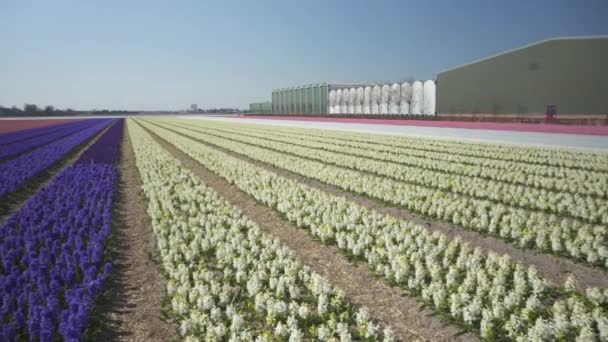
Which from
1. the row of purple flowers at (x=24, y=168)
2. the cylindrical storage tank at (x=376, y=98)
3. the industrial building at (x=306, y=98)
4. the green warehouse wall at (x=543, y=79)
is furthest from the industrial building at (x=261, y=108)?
the row of purple flowers at (x=24, y=168)

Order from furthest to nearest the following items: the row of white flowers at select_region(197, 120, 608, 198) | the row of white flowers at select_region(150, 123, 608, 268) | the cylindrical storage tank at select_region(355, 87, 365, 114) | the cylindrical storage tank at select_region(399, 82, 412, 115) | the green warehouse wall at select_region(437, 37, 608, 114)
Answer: the cylindrical storage tank at select_region(355, 87, 365, 114) < the cylindrical storage tank at select_region(399, 82, 412, 115) < the green warehouse wall at select_region(437, 37, 608, 114) < the row of white flowers at select_region(197, 120, 608, 198) < the row of white flowers at select_region(150, 123, 608, 268)

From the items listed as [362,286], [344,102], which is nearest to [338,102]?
[344,102]


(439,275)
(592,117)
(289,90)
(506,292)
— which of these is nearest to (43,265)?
(439,275)

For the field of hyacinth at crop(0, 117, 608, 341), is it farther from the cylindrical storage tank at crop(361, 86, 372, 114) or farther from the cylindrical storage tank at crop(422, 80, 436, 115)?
the cylindrical storage tank at crop(361, 86, 372, 114)

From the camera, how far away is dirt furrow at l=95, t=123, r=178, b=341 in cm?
576

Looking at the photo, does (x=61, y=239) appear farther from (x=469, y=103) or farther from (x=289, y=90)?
(x=289, y=90)

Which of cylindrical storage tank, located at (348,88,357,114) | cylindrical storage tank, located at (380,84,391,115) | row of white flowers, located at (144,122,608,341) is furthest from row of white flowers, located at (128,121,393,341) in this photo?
cylindrical storage tank, located at (348,88,357,114)

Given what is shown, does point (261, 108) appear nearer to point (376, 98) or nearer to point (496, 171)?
point (376, 98)

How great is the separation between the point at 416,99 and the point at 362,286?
6167 cm

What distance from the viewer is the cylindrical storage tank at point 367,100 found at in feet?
250

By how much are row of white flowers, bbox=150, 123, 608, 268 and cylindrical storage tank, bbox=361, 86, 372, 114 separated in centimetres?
6232

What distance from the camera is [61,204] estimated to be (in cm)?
1173

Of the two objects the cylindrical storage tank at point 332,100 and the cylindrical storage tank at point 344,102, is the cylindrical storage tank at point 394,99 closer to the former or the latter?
the cylindrical storage tank at point 344,102

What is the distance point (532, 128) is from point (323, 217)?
31.0 metres
